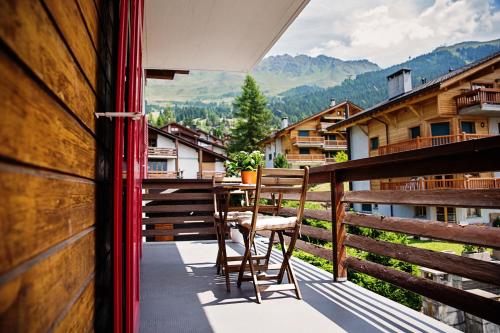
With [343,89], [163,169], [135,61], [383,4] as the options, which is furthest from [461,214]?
[383,4]

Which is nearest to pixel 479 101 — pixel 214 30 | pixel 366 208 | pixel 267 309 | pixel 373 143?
pixel 373 143

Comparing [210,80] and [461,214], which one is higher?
[210,80]

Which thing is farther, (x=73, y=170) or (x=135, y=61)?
(x=135, y=61)

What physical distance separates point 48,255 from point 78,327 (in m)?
0.44

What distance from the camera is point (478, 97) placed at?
46.3ft

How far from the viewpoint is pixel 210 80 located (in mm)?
158500

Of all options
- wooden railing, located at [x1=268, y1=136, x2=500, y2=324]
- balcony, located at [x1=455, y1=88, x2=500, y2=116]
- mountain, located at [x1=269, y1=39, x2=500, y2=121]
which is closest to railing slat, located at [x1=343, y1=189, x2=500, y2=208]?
wooden railing, located at [x1=268, y1=136, x2=500, y2=324]

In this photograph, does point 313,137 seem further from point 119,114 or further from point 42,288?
point 42,288

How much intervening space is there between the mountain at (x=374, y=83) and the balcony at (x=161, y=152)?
56787mm

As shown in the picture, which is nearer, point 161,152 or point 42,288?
point 42,288

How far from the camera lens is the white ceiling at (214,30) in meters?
3.50

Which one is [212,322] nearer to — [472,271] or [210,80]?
[472,271]

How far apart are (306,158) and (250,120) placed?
424 inches

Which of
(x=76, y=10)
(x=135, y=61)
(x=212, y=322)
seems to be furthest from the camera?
(x=212, y=322)
